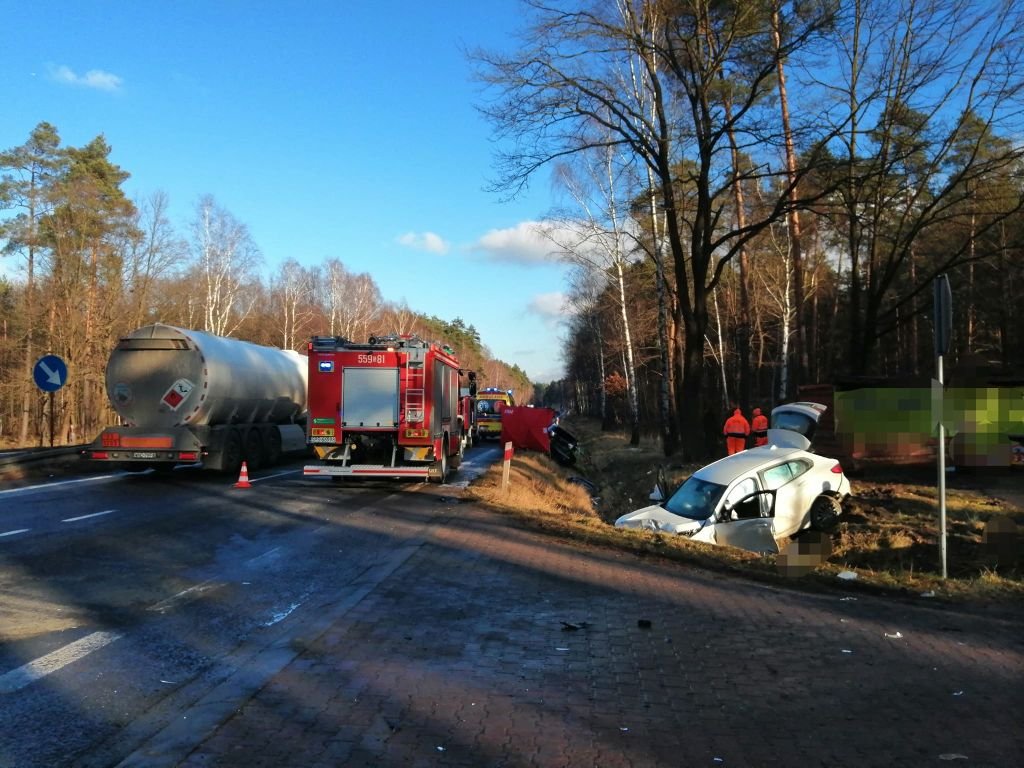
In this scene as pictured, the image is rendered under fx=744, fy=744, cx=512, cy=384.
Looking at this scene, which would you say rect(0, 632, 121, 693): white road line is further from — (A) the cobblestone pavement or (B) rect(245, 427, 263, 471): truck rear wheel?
(B) rect(245, 427, 263, 471): truck rear wheel

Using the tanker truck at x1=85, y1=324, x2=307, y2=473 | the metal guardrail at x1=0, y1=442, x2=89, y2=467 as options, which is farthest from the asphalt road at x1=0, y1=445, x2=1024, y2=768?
the metal guardrail at x1=0, y1=442, x2=89, y2=467

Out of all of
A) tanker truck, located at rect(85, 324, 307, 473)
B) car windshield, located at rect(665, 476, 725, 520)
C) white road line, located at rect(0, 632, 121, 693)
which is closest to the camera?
white road line, located at rect(0, 632, 121, 693)

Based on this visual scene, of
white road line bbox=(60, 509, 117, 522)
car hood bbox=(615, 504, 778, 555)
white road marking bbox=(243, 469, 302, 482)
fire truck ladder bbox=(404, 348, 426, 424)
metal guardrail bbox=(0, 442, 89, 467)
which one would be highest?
fire truck ladder bbox=(404, 348, 426, 424)

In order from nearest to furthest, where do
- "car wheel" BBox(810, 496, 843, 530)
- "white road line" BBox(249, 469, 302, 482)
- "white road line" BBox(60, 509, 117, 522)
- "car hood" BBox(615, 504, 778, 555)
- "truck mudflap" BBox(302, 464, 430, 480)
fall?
"white road line" BBox(60, 509, 117, 522) → "car hood" BBox(615, 504, 778, 555) → "car wheel" BBox(810, 496, 843, 530) → "truck mudflap" BBox(302, 464, 430, 480) → "white road line" BBox(249, 469, 302, 482)

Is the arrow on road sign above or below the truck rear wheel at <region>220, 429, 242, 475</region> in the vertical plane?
above

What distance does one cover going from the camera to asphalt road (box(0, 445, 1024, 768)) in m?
3.99

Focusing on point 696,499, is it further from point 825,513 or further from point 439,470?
point 439,470

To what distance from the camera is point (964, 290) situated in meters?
39.9

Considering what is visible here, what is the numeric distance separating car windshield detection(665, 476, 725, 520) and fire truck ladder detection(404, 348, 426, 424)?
236 inches

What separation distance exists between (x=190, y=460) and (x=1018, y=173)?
24.1m

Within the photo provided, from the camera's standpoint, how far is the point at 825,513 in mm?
12812

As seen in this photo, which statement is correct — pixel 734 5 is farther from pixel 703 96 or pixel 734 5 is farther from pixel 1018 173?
pixel 1018 173

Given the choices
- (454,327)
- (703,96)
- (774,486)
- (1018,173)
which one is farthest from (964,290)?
(454,327)

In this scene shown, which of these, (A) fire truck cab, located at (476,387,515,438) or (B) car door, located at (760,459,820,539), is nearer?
(B) car door, located at (760,459,820,539)
